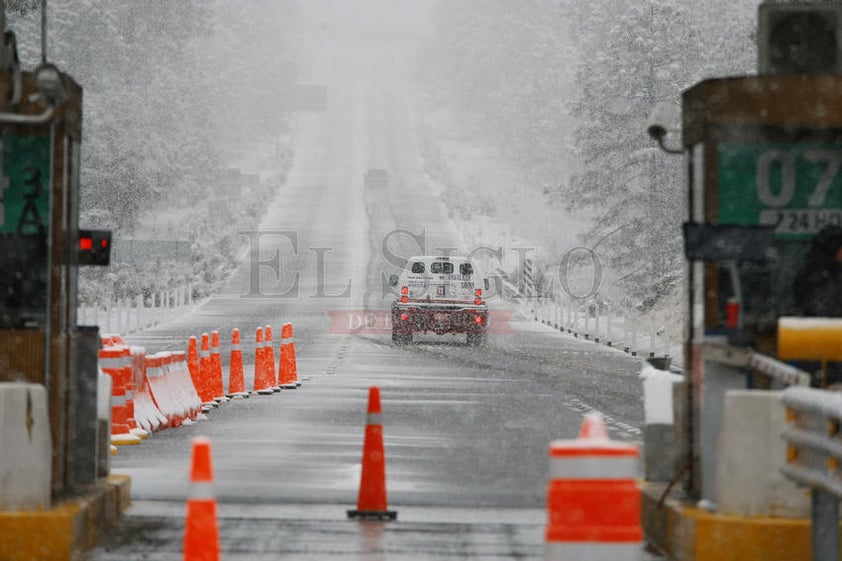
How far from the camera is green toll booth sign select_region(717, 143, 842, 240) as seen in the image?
1027cm

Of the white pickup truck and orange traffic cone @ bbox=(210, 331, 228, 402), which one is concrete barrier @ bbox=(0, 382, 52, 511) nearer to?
orange traffic cone @ bbox=(210, 331, 228, 402)

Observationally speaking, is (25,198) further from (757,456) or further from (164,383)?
(164,383)

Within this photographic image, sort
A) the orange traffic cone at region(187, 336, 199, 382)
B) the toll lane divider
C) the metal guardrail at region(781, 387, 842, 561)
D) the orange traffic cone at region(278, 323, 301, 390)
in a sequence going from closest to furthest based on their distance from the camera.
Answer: the metal guardrail at region(781, 387, 842, 561) < the toll lane divider < the orange traffic cone at region(187, 336, 199, 382) < the orange traffic cone at region(278, 323, 301, 390)

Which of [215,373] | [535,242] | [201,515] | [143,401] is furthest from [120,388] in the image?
[535,242]

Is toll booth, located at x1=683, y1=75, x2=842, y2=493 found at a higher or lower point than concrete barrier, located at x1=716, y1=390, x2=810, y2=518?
higher

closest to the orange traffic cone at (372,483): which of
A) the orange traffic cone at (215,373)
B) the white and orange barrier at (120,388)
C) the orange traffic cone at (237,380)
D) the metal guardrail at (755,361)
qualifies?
the metal guardrail at (755,361)

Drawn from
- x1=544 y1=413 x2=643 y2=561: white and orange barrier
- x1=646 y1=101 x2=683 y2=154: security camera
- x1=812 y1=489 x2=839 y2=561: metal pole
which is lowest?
x1=812 y1=489 x2=839 y2=561: metal pole

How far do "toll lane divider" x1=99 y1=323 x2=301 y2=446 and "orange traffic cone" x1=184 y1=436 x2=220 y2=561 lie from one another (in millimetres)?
5790

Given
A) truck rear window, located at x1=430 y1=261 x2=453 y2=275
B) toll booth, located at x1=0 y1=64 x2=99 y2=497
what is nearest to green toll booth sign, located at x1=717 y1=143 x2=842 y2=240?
toll booth, located at x1=0 y1=64 x2=99 y2=497

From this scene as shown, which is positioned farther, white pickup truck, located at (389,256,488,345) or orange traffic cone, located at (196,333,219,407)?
white pickup truck, located at (389,256,488,345)

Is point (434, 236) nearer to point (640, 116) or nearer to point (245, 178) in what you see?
point (640, 116)

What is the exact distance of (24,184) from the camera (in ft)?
34.2

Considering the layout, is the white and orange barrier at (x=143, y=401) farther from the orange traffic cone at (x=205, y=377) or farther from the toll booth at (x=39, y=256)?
the toll booth at (x=39, y=256)

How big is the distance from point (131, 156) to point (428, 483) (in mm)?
65230
